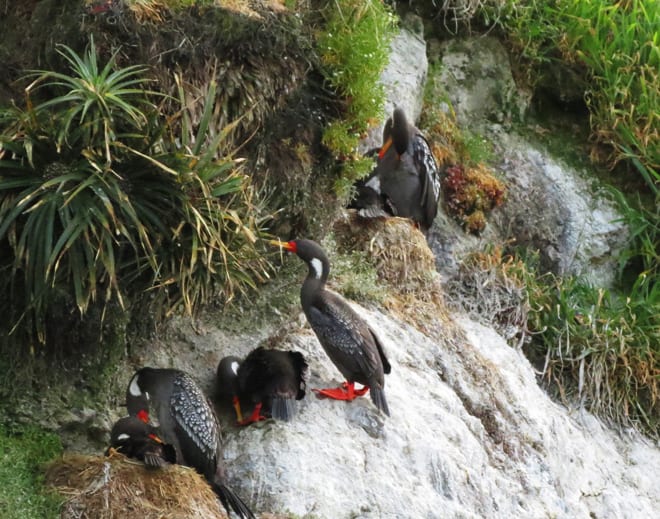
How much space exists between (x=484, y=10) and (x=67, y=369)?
261 inches

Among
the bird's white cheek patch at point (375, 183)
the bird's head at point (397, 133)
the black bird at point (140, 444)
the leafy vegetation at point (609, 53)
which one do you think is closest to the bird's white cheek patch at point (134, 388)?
the black bird at point (140, 444)

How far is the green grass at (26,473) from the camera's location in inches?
281

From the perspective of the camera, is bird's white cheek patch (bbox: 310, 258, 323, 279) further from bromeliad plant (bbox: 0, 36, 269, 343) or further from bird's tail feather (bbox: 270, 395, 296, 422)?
bird's tail feather (bbox: 270, 395, 296, 422)

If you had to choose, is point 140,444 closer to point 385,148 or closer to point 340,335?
point 340,335

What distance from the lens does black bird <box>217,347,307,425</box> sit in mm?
8195

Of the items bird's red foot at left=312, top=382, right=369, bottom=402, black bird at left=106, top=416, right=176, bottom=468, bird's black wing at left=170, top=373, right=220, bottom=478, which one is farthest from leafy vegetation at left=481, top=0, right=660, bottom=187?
black bird at left=106, top=416, right=176, bottom=468

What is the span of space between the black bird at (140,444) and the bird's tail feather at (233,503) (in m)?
0.36

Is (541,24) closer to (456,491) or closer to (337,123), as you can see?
(337,123)

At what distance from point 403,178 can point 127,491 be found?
15.6ft

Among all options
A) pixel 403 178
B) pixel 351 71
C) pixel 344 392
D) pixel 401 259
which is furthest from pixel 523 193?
pixel 344 392

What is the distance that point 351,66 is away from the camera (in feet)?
30.2

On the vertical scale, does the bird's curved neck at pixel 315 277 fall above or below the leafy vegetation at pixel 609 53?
below

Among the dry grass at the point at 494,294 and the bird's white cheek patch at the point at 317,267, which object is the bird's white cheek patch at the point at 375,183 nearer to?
the dry grass at the point at 494,294

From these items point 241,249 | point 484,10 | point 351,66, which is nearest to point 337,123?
point 351,66
